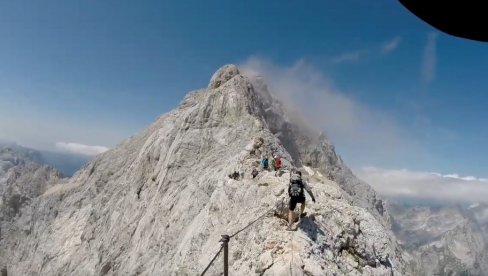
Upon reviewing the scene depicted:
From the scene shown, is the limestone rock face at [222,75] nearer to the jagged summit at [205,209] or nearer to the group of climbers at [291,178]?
the jagged summit at [205,209]

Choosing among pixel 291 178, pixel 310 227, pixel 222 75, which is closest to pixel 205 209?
pixel 310 227

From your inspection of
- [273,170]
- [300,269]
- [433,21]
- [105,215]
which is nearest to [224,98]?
[105,215]

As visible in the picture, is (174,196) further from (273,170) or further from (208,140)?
(273,170)

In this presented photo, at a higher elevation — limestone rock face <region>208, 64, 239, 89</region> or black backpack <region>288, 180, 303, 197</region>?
limestone rock face <region>208, 64, 239, 89</region>

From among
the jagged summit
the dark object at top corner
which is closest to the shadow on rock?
the jagged summit

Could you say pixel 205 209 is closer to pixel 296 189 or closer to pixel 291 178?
pixel 291 178

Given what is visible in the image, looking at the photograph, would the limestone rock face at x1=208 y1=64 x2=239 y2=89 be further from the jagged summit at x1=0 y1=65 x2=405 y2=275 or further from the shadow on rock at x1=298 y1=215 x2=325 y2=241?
the shadow on rock at x1=298 y1=215 x2=325 y2=241

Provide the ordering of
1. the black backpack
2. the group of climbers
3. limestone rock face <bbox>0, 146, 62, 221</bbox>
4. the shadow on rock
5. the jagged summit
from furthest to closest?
limestone rock face <bbox>0, 146, 62, 221</bbox>, the jagged summit, the shadow on rock, the group of climbers, the black backpack

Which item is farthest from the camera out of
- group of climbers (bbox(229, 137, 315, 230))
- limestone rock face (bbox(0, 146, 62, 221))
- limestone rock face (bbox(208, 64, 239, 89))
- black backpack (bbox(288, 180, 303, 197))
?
limestone rock face (bbox(0, 146, 62, 221))

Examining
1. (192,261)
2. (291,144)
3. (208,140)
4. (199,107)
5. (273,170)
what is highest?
(291,144)
